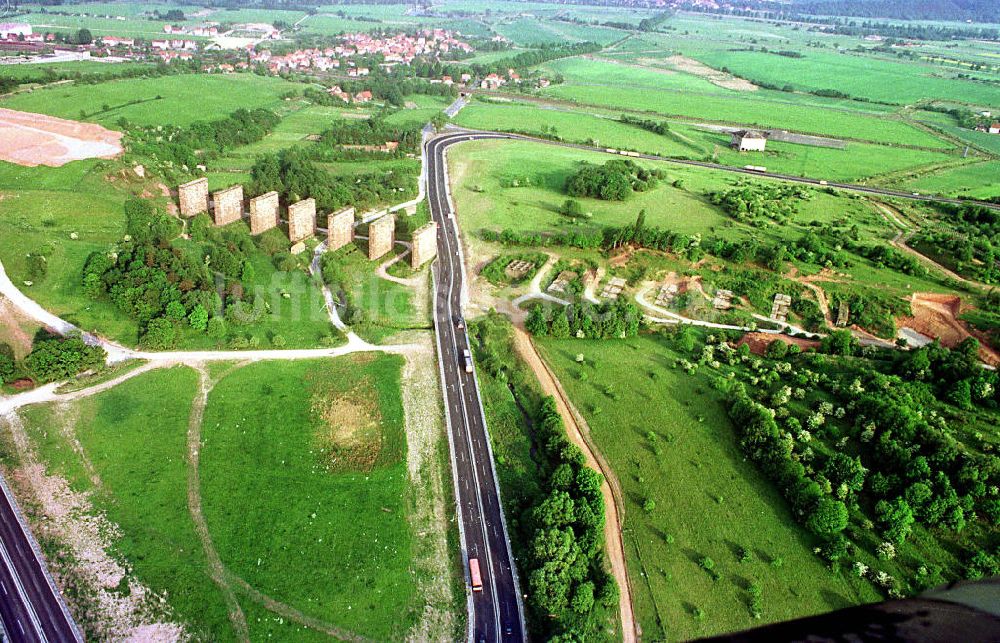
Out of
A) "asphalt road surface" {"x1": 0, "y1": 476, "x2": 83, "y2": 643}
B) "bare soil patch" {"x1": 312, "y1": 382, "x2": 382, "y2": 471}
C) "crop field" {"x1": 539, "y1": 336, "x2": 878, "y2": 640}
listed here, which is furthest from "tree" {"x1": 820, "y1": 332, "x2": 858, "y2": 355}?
"asphalt road surface" {"x1": 0, "y1": 476, "x2": 83, "y2": 643}

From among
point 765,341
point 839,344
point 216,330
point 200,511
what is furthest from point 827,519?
point 216,330

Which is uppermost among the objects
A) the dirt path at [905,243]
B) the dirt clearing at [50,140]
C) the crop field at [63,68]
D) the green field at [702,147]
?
the crop field at [63,68]

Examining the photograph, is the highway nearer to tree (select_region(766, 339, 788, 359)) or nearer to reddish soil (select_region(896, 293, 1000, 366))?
tree (select_region(766, 339, 788, 359))

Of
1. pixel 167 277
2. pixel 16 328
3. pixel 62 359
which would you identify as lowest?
pixel 62 359

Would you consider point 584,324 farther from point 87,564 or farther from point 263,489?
point 87,564

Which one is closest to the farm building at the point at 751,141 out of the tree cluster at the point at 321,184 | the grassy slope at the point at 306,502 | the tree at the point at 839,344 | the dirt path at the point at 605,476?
the tree cluster at the point at 321,184

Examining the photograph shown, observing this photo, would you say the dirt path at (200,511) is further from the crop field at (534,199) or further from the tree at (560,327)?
the crop field at (534,199)
